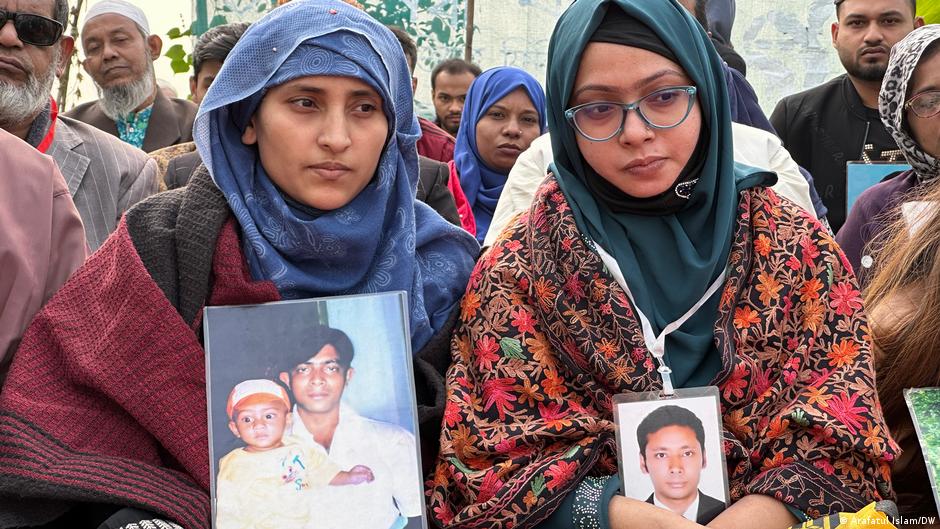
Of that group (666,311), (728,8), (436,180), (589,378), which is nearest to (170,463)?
(589,378)

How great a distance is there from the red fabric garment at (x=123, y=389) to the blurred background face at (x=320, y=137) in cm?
30

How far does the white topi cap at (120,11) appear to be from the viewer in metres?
6.96

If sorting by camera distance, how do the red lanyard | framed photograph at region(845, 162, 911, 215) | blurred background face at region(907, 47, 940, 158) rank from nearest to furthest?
blurred background face at region(907, 47, 940, 158)
the red lanyard
framed photograph at region(845, 162, 911, 215)

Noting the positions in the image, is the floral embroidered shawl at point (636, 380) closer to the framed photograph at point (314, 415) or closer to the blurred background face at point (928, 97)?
the framed photograph at point (314, 415)

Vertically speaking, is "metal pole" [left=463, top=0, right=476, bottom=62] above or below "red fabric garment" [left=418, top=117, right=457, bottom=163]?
above

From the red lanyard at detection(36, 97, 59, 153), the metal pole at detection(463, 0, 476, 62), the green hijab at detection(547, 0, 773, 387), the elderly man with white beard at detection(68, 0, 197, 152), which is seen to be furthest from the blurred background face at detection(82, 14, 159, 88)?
the green hijab at detection(547, 0, 773, 387)

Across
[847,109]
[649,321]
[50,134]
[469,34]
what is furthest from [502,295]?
[469,34]

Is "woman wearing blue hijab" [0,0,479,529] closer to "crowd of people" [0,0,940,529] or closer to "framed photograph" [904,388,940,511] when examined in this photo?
"crowd of people" [0,0,940,529]

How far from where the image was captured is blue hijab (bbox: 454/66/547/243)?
5777mm

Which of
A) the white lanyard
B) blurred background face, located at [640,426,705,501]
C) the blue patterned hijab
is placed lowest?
blurred background face, located at [640,426,705,501]

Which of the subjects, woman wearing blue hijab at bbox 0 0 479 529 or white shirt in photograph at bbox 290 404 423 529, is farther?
woman wearing blue hijab at bbox 0 0 479 529

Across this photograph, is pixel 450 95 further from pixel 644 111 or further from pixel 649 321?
pixel 649 321

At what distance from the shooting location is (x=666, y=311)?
256cm

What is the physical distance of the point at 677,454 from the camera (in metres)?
2.32
